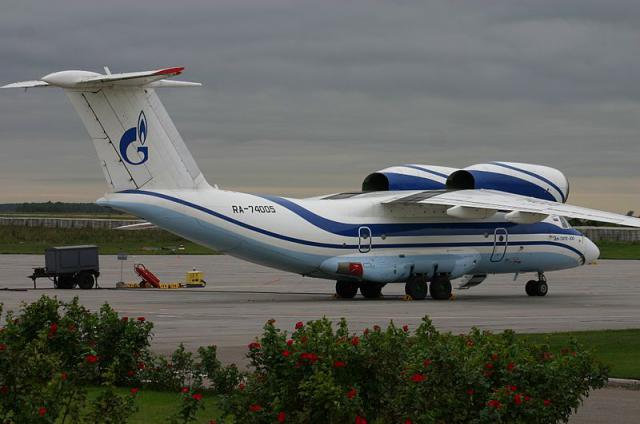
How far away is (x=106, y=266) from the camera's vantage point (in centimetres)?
5669

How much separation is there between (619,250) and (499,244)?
3881 cm

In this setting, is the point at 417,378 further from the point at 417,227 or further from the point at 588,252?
the point at 588,252

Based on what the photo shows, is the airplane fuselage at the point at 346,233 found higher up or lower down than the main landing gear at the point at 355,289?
higher up

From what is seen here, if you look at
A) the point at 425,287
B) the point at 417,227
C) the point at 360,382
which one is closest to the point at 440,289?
the point at 425,287

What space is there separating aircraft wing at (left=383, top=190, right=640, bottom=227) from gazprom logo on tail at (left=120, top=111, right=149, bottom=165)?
8.42 m

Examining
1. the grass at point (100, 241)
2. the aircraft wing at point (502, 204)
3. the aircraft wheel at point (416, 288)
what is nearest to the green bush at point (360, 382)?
the aircraft wing at point (502, 204)

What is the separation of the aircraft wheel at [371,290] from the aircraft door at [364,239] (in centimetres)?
206

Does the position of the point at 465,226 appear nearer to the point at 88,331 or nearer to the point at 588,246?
the point at 588,246

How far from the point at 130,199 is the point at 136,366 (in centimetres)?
1558

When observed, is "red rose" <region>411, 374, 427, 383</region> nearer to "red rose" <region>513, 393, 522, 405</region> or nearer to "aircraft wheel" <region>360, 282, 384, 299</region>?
"red rose" <region>513, 393, 522, 405</region>

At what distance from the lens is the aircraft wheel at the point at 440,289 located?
36625 mm

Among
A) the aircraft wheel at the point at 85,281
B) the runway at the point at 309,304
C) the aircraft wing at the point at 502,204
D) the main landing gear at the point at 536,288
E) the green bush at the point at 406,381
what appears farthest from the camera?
the aircraft wheel at the point at 85,281

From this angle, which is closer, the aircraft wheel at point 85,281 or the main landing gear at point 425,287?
the main landing gear at point 425,287

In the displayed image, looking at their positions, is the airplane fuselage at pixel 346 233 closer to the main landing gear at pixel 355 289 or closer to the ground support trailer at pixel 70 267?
the main landing gear at pixel 355 289
